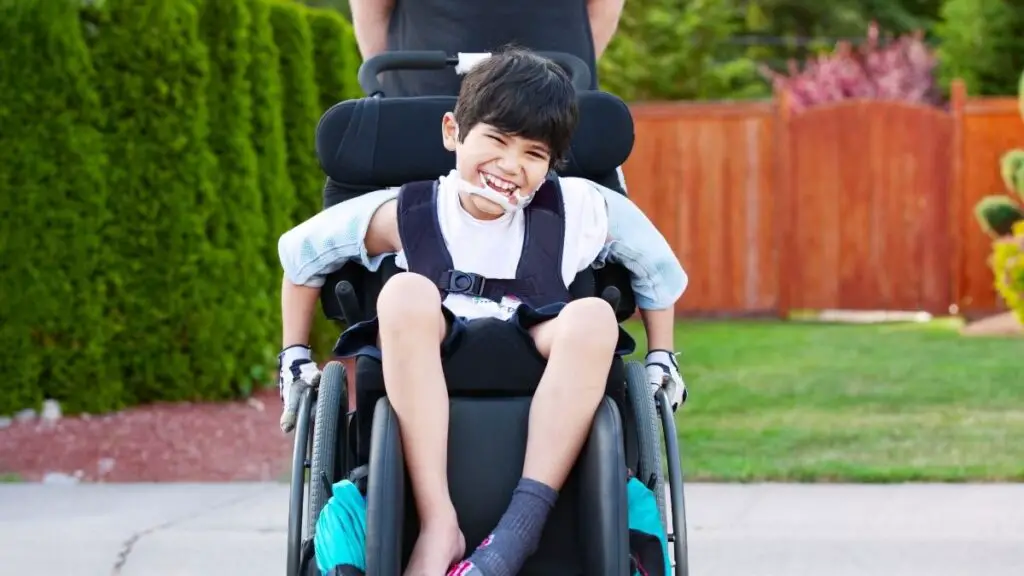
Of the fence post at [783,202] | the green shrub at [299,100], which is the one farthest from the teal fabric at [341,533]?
the fence post at [783,202]

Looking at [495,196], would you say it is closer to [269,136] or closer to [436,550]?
[436,550]

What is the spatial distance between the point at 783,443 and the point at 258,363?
2.57 meters

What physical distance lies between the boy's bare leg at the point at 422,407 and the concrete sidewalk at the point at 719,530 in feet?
5.83

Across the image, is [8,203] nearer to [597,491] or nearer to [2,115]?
[2,115]

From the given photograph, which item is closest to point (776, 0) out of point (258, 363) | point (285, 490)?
point (258, 363)

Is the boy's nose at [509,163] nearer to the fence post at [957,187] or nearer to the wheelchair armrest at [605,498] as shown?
the wheelchair armrest at [605,498]

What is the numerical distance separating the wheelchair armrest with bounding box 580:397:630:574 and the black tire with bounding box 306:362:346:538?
481mm

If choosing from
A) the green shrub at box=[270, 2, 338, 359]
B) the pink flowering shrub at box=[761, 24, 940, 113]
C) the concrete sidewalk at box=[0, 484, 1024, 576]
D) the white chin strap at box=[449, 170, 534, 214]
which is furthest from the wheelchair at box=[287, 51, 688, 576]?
the pink flowering shrub at box=[761, 24, 940, 113]

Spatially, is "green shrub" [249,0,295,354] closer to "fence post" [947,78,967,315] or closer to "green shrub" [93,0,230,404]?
"green shrub" [93,0,230,404]

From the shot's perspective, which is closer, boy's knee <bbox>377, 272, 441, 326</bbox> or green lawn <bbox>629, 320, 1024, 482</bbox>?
boy's knee <bbox>377, 272, 441, 326</bbox>

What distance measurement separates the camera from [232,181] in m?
7.39

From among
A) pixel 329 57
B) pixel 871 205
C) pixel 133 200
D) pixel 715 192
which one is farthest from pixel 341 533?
pixel 871 205

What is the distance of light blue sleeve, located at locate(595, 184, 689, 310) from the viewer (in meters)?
3.28

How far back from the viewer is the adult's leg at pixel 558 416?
9.12 ft
